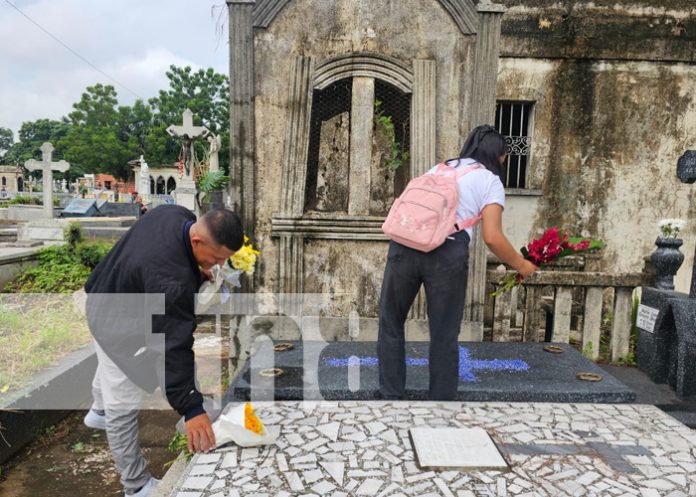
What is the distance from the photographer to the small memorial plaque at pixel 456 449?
109 inches

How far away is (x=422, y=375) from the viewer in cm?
411

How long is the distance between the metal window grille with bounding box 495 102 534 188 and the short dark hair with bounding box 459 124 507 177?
19.6 feet

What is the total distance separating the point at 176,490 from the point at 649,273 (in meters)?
4.66

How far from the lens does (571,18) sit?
8766 mm

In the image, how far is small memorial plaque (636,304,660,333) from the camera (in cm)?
455

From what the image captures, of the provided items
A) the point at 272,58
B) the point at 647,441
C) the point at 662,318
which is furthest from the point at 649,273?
the point at 272,58

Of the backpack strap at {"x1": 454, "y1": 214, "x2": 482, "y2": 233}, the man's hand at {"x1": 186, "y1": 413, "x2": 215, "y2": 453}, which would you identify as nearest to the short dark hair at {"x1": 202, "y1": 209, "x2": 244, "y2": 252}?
the man's hand at {"x1": 186, "y1": 413, "x2": 215, "y2": 453}

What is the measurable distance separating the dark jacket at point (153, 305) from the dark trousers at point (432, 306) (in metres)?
1.37

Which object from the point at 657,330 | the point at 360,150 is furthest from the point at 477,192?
the point at 657,330

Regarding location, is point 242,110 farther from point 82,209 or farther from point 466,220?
point 82,209

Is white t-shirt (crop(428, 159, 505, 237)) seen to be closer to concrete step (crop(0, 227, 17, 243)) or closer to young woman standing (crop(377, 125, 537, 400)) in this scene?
young woman standing (crop(377, 125, 537, 400))

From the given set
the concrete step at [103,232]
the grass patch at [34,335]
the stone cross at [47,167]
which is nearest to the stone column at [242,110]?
the grass patch at [34,335]

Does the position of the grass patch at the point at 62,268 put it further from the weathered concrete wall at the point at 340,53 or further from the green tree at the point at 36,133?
the green tree at the point at 36,133

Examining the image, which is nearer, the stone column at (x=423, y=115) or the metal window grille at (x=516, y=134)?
the stone column at (x=423, y=115)
